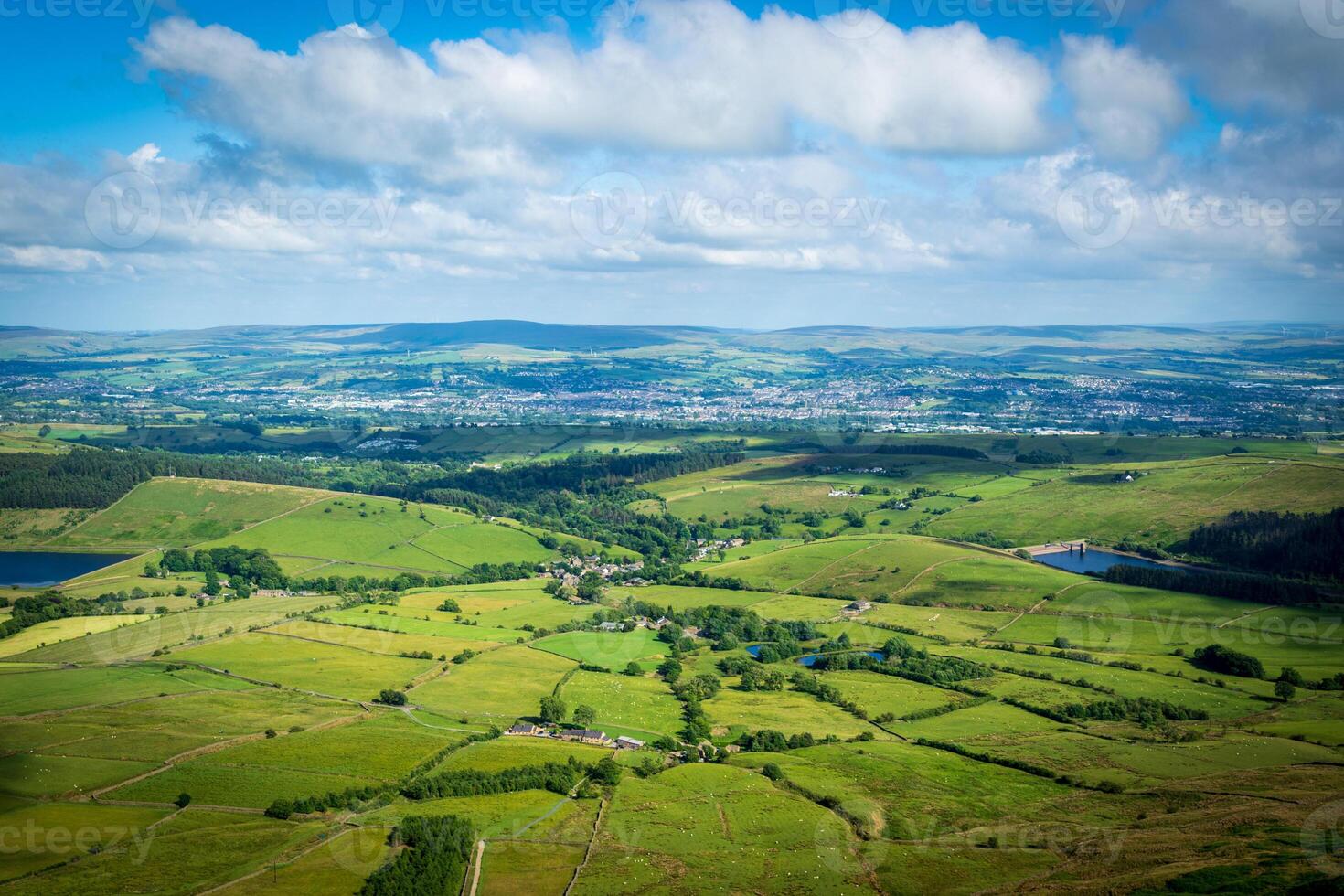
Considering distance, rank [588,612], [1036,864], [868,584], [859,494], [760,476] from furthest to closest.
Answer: [760,476], [859,494], [868,584], [588,612], [1036,864]

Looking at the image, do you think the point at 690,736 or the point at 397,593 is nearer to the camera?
the point at 690,736

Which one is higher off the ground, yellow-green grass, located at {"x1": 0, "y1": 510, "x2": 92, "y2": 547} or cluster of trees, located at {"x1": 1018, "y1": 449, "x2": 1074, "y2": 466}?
cluster of trees, located at {"x1": 1018, "y1": 449, "x2": 1074, "y2": 466}

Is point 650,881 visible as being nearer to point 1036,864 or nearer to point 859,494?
point 1036,864

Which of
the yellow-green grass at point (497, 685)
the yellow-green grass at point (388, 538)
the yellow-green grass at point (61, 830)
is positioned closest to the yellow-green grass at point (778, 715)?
the yellow-green grass at point (497, 685)

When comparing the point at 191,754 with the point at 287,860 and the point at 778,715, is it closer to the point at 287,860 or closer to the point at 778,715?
the point at 287,860

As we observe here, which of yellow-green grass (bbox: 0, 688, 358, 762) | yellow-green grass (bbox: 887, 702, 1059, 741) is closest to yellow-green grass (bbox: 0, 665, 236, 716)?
yellow-green grass (bbox: 0, 688, 358, 762)

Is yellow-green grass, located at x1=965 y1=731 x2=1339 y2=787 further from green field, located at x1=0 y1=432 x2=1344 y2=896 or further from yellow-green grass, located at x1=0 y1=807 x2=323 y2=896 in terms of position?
yellow-green grass, located at x1=0 y1=807 x2=323 y2=896

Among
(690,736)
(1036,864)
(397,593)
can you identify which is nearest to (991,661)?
(690,736)

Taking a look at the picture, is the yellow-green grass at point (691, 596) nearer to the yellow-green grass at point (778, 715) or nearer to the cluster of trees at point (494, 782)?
the yellow-green grass at point (778, 715)
